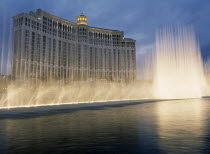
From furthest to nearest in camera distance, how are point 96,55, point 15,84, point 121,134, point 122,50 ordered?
1. point 122,50
2. point 96,55
3. point 15,84
4. point 121,134

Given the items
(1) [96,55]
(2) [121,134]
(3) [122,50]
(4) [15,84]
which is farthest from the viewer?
(3) [122,50]

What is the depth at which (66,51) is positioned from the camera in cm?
11569

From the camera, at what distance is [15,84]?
83562 mm

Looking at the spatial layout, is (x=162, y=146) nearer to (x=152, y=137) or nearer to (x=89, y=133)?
(x=152, y=137)

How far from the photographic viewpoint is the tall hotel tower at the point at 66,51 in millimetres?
93750

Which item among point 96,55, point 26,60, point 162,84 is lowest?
point 162,84

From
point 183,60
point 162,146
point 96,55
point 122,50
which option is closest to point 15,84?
point 96,55

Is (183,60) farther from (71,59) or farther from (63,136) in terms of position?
(71,59)

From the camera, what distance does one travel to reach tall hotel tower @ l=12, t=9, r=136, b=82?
93.8 metres

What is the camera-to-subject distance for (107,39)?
132875 mm

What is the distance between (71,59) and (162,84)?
81613mm

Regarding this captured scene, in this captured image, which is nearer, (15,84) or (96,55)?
(15,84)

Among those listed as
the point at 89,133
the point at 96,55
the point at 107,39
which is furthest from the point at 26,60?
the point at 89,133

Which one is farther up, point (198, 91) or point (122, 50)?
point (122, 50)
